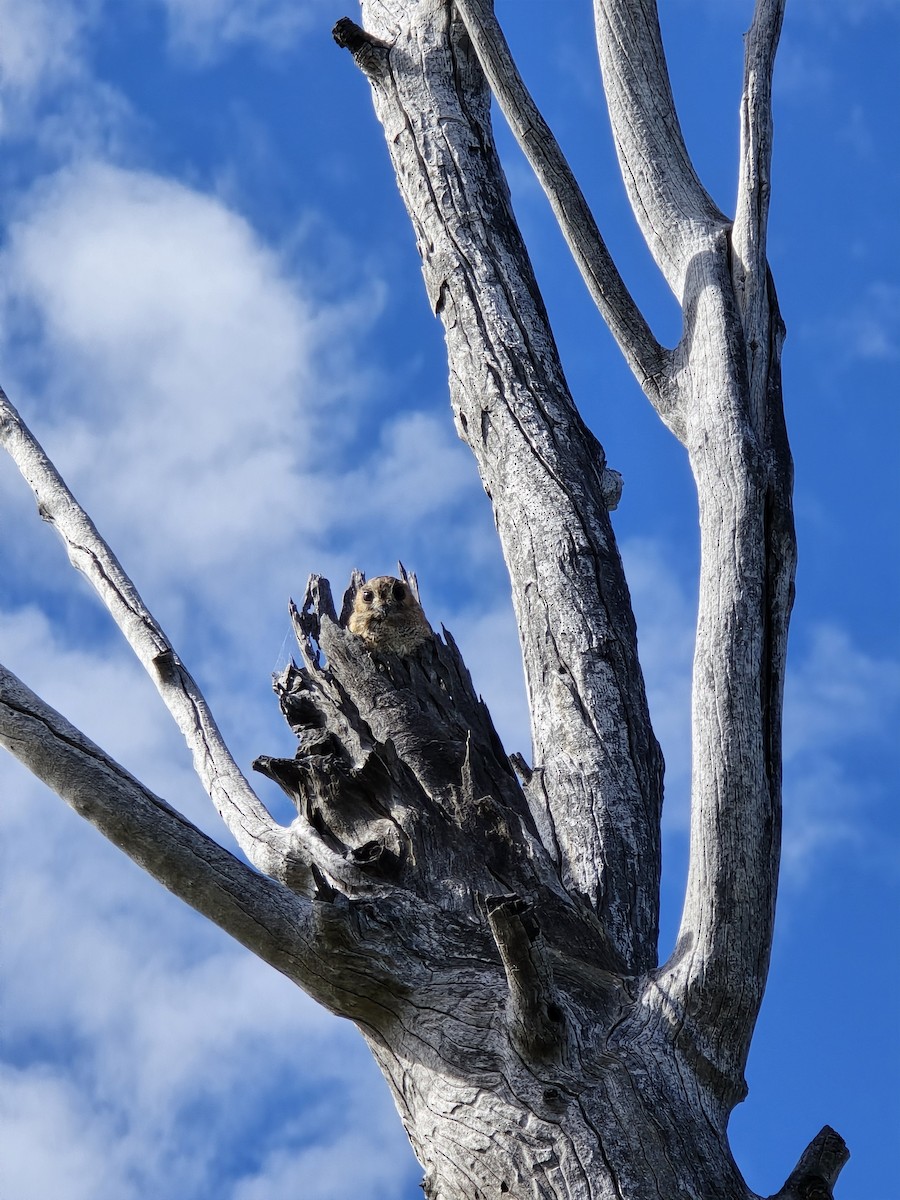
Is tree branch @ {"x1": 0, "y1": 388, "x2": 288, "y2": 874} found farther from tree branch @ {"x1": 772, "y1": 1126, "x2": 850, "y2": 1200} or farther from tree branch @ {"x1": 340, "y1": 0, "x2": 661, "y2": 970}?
tree branch @ {"x1": 772, "y1": 1126, "x2": 850, "y2": 1200}

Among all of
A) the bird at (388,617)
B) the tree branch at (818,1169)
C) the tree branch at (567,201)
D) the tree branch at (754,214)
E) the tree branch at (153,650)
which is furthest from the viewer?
the bird at (388,617)

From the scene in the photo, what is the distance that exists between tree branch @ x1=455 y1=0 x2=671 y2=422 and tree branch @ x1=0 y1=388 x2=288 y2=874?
4.45 feet

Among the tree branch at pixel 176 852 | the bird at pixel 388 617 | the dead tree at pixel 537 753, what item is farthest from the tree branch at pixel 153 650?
the tree branch at pixel 176 852

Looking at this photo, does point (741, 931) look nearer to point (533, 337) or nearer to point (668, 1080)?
point (668, 1080)

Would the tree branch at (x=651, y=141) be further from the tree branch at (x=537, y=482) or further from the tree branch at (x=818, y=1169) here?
the tree branch at (x=818, y=1169)

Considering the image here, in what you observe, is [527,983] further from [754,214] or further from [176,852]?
[754,214]

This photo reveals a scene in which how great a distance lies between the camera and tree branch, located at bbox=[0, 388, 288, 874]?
286 centimetres

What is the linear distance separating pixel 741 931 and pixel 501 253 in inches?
81.8

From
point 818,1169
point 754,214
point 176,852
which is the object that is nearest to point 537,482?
point 754,214

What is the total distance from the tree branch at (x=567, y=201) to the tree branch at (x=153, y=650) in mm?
1355

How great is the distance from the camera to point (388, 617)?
3502 millimetres

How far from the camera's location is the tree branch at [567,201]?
8.90 ft

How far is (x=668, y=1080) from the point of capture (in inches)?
80.0

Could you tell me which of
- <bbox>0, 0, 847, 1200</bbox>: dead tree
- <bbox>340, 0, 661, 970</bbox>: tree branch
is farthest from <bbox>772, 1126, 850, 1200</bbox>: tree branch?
<bbox>340, 0, 661, 970</bbox>: tree branch
